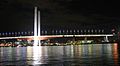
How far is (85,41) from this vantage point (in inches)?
7594

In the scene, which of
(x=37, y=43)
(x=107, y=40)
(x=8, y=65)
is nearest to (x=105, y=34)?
(x=107, y=40)

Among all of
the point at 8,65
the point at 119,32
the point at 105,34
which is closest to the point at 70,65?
the point at 8,65

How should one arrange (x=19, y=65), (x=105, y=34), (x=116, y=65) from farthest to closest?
(x=105, y=34) → (x=19, y=65) → (x=116, y=65)

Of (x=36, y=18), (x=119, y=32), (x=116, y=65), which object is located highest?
(x=36, y=18)

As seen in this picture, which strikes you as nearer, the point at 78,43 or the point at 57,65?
the point at 57,65

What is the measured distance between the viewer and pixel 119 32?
11862 cm

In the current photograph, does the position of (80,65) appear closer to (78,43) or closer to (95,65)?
(95,65)

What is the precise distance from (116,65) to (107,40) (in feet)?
498

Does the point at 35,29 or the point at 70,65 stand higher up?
the point at 35,29

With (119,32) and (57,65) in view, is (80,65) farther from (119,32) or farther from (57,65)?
(119,32)

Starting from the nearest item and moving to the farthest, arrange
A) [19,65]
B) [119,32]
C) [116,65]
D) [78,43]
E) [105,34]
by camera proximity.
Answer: [116,65] → [19,65] → [119,32] → [105,34] → [78,43]

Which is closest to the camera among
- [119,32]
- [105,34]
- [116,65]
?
[116,65]

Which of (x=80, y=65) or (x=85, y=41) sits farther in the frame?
(x=85, y=41)

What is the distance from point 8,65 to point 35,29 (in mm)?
122733
